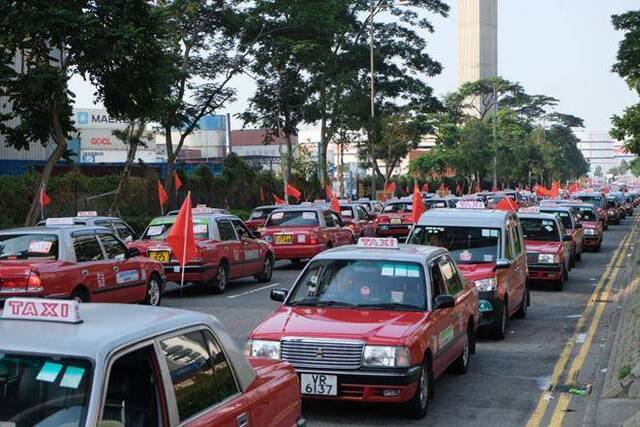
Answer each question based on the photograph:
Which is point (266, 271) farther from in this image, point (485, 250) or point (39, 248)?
point (485, 250)

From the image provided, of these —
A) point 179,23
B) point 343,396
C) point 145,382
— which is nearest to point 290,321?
point 343,396

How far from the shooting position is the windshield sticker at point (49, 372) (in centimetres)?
409

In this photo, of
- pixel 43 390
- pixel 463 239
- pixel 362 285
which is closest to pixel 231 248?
pixel 463 239

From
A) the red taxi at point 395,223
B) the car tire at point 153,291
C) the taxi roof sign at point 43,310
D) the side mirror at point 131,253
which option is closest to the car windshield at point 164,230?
the car tire at point 153,291

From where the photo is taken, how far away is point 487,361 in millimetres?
12094

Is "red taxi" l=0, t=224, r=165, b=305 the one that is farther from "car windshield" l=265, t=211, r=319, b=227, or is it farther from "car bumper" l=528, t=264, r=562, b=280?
"car windshield" l=265, t=211, r=319, b=227

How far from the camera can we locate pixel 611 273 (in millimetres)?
24562

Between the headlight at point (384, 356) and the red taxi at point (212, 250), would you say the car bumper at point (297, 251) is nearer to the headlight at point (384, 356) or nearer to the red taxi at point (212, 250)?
the red taxi at point (212, 250)

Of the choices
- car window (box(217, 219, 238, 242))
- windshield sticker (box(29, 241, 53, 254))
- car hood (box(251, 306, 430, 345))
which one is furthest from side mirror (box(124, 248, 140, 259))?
car hood (box(251, 306, 430, 345))

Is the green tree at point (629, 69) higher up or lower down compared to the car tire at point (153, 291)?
higher up

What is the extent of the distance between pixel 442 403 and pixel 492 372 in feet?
6.28

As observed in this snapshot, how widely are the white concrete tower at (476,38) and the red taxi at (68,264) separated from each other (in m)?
122

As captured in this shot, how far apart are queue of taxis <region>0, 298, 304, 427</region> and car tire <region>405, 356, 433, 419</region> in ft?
11.2

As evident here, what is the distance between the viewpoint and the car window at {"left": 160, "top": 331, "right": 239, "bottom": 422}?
4609 millimetres
